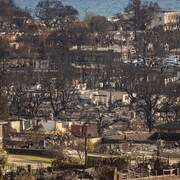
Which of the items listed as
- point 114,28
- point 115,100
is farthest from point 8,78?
point 114,28

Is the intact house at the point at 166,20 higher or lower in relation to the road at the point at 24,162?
higher

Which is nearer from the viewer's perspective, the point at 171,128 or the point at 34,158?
the point at 34,158

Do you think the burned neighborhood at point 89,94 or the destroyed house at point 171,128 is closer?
the burned neighborhood at point 89,94

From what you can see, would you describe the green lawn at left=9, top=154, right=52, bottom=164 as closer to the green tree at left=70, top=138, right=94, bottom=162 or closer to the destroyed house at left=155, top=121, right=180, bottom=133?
the green tree at left=70, top=138, right=94, bottom=162

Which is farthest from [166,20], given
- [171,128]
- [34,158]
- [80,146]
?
[34,158]

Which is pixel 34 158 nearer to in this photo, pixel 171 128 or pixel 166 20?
pixel 171 128

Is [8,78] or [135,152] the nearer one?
[135,152]

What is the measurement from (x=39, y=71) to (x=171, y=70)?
15.2 feet

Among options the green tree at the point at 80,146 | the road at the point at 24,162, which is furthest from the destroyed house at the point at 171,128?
the road at the point at 24,162

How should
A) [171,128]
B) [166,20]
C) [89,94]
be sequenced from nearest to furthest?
[171,128], [89,94], [166,20]

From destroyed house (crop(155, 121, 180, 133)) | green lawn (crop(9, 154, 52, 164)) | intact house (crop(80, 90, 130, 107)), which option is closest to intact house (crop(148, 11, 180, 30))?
intact house (crop(80, 90, 130, 107))

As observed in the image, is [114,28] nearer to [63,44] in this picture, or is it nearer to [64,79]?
[63,44]

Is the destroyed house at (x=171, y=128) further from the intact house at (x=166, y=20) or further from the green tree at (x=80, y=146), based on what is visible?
the intact house at (x=166, y=20)

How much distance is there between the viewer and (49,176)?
1805 cm
